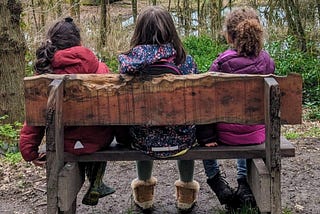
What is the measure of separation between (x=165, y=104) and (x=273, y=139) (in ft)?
2.05

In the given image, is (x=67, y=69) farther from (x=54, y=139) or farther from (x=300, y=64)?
(x=300, y=64)

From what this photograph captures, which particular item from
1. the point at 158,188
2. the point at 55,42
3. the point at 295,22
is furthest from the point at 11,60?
the point at 295,22

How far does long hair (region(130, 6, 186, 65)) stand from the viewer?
3459 millimetres

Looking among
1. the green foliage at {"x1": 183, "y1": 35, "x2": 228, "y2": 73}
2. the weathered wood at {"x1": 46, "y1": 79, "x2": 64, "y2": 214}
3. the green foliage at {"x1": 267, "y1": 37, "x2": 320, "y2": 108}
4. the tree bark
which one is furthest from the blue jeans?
the tree bark

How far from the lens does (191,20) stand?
16422mm

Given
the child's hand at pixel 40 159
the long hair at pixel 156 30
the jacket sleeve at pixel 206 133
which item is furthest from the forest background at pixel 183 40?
the long hair at pixel 156 30

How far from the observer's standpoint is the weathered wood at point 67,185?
315 cm

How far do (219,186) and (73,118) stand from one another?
1.26 metres

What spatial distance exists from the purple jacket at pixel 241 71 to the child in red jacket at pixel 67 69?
646mm

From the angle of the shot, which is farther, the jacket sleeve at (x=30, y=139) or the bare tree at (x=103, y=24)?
the bare tree at (x=103, y=24)

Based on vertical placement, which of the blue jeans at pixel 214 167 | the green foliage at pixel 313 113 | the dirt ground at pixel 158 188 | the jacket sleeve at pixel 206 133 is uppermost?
the jacket sleeve at pixel 206 133

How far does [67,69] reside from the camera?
11.4 ft

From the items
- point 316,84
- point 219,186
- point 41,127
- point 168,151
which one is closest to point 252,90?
point 168,151

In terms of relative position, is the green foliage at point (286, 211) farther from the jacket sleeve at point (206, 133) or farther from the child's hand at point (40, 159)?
the child's hand at point (40, 159)
